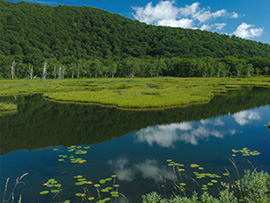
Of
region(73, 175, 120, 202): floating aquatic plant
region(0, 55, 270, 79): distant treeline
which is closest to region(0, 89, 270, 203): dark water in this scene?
region(73, 175, 120, 202): floating aquatic plant

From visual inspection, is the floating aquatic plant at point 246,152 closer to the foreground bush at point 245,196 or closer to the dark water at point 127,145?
the dark water at point 127,145

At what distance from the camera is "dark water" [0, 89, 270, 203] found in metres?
11.5

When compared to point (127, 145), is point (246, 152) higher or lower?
higher

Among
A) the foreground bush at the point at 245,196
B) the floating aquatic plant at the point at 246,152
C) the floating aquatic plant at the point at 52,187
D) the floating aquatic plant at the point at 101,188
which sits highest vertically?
the foreground bush at the point at 245,196

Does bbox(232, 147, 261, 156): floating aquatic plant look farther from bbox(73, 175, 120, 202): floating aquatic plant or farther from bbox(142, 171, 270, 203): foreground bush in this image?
bbox(73, 175, 120, 202): floating aquatic plant

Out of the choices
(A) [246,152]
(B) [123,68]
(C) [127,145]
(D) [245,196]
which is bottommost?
(C) [127,145]

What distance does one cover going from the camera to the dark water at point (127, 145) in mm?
11531

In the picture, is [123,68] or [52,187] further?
[123,68]

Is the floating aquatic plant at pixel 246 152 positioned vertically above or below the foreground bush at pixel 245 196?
below

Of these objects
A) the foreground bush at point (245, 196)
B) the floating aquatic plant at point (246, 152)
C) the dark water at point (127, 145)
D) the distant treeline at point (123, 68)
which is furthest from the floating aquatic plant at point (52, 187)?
the distant treeline at point (123, 68)

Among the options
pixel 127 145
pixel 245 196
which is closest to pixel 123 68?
pixel 127 145

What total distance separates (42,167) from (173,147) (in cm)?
940

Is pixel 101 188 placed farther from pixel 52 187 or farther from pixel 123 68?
pixel 123 68

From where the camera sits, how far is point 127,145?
17.3 meters
